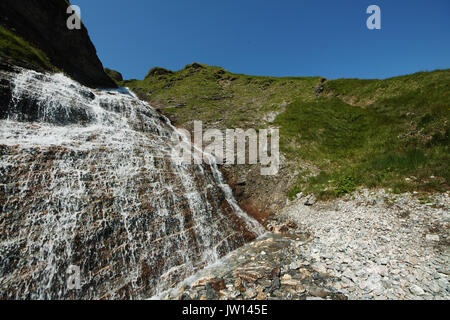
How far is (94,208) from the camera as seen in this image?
8.26m

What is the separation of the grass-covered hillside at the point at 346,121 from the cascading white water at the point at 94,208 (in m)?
9.09

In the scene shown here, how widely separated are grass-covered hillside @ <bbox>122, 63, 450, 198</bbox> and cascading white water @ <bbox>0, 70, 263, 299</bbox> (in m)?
9.09

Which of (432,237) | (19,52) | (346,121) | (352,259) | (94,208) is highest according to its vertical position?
(19,52)

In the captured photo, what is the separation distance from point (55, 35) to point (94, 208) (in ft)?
98.6

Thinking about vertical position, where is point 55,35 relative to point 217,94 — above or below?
above

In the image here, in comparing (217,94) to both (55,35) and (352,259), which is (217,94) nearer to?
(55,35)

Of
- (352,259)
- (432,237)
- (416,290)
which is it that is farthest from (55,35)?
(432,237)

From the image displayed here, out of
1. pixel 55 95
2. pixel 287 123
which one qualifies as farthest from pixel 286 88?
pixel 55 95

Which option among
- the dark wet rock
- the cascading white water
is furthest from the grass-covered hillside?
the dark wet rock

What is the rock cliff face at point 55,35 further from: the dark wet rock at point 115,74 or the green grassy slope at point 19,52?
the dark wet rock at point 115,74

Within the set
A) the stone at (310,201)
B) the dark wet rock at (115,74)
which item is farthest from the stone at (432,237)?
the dark wet rock at (115,74)

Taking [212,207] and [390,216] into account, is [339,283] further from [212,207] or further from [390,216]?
[212,207]

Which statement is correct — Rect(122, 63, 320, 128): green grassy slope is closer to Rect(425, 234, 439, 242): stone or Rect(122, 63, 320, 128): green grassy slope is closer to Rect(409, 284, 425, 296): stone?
Rect(425, 234, 439, 242): stone

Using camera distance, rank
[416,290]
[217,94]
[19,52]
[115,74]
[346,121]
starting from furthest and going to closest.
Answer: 1. [115,74]
2. [217,94]
3. [346,121]
4. [19,52]
5. [416,290]
